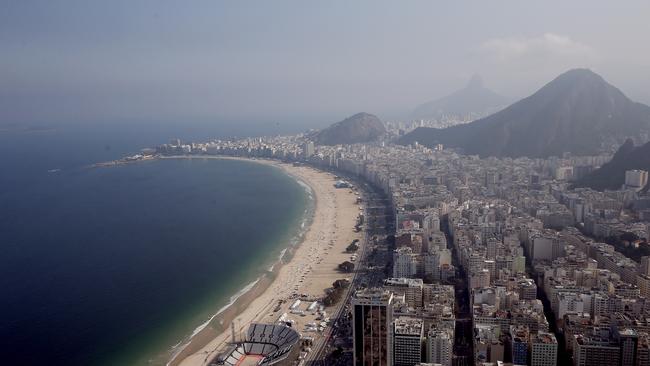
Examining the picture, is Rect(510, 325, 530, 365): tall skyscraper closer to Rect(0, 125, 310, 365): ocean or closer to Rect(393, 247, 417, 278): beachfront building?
Rect(393, 247, 417, 278): beachfront building

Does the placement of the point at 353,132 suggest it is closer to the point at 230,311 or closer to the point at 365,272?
the point at 365,272

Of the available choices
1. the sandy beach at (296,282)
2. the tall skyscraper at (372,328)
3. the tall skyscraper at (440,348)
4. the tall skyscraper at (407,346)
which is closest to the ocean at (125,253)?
the sandy beach at (296,282)

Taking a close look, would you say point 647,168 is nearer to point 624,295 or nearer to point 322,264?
point 624,295

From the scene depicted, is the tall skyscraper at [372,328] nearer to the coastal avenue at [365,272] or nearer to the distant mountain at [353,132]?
the coastal avenue at [365,272]

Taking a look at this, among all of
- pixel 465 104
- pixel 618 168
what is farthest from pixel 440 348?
pixel 465 104

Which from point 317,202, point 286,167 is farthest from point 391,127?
point 317,202
